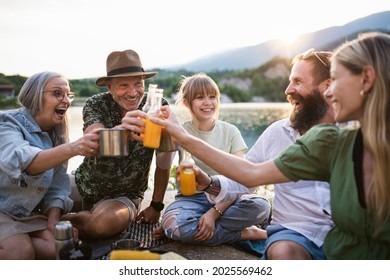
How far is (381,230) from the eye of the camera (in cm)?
181

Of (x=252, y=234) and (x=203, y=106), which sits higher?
(x=203, y=106)

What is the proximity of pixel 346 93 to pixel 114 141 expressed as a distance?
1.19 m

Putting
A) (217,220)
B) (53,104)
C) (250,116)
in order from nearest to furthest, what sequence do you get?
(53,104) → (217,220) → (250,116)

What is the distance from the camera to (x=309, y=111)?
8.70 feet

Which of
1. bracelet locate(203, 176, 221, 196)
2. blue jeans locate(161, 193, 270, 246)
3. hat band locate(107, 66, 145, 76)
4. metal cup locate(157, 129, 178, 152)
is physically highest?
hat band locate(107, 66, 145, 76)

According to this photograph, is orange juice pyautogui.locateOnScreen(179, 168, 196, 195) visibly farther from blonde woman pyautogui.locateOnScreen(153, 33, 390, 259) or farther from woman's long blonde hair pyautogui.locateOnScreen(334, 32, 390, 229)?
woman's long blonde hair pyautogui.locateOnScreen(334, 32, 390, 229)

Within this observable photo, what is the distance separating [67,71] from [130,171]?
0.89 m

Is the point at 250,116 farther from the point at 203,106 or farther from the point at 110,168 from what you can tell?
the point at 110,168

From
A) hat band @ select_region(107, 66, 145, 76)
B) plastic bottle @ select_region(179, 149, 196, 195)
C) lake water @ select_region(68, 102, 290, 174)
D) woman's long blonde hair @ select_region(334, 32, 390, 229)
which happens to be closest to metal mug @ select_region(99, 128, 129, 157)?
plastic bottle @ select_region(179, 149, 196, 195)

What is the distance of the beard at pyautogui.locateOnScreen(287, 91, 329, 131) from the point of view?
264 cm

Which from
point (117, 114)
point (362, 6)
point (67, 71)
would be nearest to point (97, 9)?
point (67, 71)

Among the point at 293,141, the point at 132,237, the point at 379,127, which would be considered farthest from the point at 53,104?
the point at 379,127

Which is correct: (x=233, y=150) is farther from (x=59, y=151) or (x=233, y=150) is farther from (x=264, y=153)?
(x=59, y=151)

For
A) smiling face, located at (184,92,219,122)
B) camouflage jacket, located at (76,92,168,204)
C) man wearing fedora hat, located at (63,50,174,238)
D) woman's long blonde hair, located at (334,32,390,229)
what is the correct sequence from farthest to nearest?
smiling face, located at (184,92,219,122) < camouflage jacket, located at (76,92,168,204) < man wearing fedora hat, located at (63,50,174,238) < woman's long blonde hair, located at (334,32,390,229)
